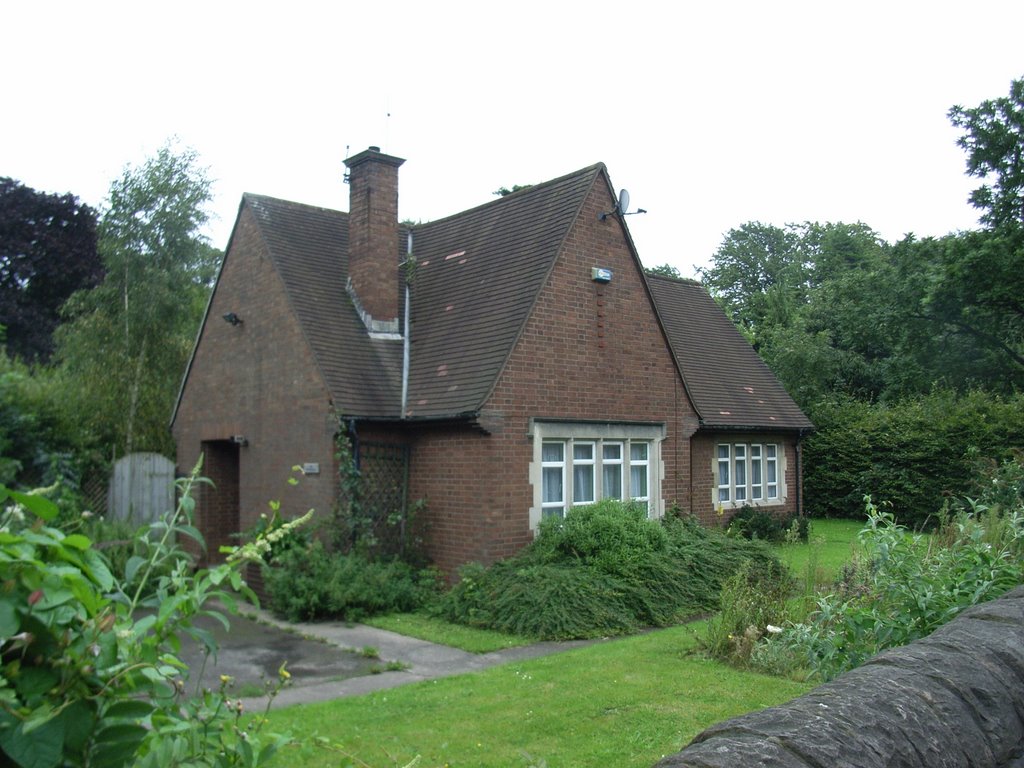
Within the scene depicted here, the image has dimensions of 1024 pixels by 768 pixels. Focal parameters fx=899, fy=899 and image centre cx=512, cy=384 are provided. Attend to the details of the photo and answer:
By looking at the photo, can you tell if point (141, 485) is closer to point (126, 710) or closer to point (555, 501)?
point (555, 501)

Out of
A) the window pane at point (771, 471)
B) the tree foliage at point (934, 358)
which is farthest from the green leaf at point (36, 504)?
the window pane at point (771, 471)

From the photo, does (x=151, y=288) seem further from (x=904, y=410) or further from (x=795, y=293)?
(x=795, y=293)

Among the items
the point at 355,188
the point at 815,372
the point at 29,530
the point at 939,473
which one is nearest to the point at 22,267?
the point at 355,188

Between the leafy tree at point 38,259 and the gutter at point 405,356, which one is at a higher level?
the leafy tree at point 38,259

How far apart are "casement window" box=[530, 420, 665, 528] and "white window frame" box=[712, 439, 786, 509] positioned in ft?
14.4

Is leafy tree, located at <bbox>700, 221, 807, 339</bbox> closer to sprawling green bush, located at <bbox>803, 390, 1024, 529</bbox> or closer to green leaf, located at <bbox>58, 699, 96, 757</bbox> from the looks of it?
sprawling green bush, located at <bbox>803, 390, 1024, 529</bbox>

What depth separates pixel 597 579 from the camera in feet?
44.4

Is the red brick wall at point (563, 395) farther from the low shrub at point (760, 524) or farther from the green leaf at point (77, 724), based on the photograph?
the green leaf at point (77, 724)

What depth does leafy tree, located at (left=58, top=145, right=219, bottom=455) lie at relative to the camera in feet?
75.4

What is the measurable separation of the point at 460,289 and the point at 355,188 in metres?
2.90

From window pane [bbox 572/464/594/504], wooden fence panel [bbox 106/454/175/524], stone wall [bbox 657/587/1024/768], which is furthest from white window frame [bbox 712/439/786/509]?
stone wall [bbox 657/587/1024/768]

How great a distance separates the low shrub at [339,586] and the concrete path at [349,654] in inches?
12.2

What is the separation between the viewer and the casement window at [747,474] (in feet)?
72.3

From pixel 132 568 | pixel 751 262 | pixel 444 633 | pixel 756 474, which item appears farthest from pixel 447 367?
pixel 751 262
